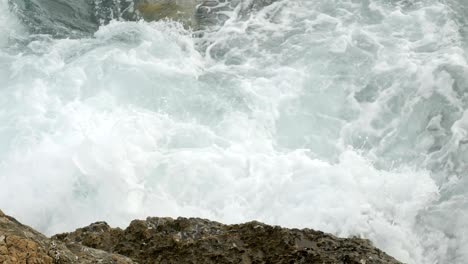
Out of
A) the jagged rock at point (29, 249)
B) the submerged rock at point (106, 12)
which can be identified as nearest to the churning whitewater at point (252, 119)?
the submerged rock at point (106, 12)

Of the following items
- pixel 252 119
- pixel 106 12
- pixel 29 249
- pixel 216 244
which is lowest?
pixel 252 119

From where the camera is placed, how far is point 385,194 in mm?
11898

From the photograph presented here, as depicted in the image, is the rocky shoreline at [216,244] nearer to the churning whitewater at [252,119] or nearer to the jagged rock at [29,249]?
the jagged rock at [29,249]

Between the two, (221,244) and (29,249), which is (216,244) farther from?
(29,249)

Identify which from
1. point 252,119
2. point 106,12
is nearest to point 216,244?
point 252,119

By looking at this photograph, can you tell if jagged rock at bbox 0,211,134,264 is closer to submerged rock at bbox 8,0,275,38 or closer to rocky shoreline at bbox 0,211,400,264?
rocky shoreline at bbox 0,211,400,264

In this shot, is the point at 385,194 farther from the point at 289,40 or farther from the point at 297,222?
the point at 289,40

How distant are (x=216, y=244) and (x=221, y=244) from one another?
0.05 meters

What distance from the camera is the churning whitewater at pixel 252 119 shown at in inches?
464

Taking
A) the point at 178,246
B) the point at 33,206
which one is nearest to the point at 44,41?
the point at 33,206

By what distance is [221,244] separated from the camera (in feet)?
19.1

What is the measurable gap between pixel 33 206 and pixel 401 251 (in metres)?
8.01

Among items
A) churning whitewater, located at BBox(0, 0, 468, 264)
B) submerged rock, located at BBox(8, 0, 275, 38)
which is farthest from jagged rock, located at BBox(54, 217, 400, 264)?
submerged rock, located at BBox(8, 0, 275, 38)

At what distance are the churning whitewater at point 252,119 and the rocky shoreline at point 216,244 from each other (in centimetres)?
557
